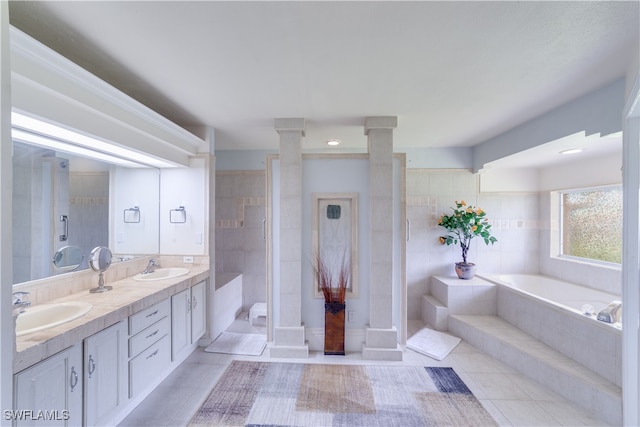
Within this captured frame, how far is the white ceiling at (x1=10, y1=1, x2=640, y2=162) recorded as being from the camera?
134 centimetres

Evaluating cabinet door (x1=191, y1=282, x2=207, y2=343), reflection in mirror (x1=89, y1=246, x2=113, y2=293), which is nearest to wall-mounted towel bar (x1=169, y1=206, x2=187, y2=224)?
cabinet door (x1=191, y1=282, x2=207, y2=343)

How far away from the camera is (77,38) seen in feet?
5.07

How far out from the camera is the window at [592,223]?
3.27 meters

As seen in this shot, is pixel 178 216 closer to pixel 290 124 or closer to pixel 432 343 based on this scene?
pixel 290 124

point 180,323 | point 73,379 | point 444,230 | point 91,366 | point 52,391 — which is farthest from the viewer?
point 444,230

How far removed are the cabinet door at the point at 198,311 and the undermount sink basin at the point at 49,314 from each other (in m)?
1.04

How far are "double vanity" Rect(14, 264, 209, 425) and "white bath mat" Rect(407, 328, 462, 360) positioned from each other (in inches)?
97.4

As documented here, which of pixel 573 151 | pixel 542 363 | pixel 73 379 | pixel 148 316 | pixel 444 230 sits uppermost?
pixel 573 151

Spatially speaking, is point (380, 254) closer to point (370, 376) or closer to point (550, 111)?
point (370, 376)

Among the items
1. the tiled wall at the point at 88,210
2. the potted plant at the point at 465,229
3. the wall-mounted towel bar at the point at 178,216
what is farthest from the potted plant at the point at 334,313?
the tiled wall at the point at 88,210

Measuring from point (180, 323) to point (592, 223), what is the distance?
17.0 ft

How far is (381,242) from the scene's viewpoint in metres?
2.83

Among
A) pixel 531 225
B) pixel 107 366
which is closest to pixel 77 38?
pixel 107 366

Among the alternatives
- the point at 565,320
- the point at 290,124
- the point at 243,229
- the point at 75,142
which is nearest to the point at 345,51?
the point at 290,124
